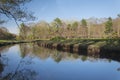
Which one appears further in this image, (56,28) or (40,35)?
(40,35)

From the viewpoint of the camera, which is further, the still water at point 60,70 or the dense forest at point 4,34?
the dense forest at point 4,34

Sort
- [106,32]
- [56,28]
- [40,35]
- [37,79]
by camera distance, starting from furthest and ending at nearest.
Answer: [40,35]
[56,28]
[106,32]
[37,79]

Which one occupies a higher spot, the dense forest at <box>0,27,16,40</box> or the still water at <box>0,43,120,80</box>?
the dense forest at <box>0,27,16,40</box>

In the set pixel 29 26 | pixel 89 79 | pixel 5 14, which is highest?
pixel 5 14

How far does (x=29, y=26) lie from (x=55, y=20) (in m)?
106

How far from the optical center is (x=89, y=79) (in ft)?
51.4

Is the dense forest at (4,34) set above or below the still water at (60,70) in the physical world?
above

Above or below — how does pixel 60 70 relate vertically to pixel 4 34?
below

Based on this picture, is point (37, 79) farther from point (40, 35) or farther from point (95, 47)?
point (40, 35)

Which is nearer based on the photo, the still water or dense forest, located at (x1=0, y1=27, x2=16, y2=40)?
the still water

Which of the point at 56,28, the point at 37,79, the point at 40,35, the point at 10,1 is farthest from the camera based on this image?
the point at 40,35

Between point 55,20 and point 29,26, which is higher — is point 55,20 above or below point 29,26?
above

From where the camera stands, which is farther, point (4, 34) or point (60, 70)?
point (4, 34)

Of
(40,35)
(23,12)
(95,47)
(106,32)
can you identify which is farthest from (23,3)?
(40,35)
